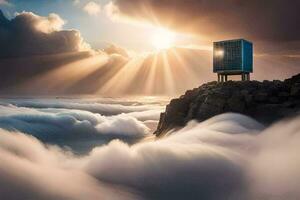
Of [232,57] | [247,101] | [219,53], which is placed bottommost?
[247,101]

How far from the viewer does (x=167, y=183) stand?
233ft

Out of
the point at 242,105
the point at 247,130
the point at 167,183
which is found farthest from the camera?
the point at 242,105

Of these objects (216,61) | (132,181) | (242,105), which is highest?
(216,61)

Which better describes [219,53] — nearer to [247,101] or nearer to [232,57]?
[232,57]

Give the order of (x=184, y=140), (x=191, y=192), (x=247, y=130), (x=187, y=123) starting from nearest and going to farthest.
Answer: (x=191, y=192) → (x=184, y=140) → (x=247, y=130) → (x=187, y=123)

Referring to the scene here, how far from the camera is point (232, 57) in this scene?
15988 centimetres

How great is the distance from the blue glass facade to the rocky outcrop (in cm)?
2572

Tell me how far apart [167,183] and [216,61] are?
3942 inches

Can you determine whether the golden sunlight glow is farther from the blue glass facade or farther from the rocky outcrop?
the rocky outcrop

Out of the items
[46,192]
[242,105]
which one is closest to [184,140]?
[242,105]

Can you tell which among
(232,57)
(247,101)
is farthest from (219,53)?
(247,101)

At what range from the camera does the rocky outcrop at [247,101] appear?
113m

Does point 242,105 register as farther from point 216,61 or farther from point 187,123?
point 216,61

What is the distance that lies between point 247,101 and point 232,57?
4286 cm
